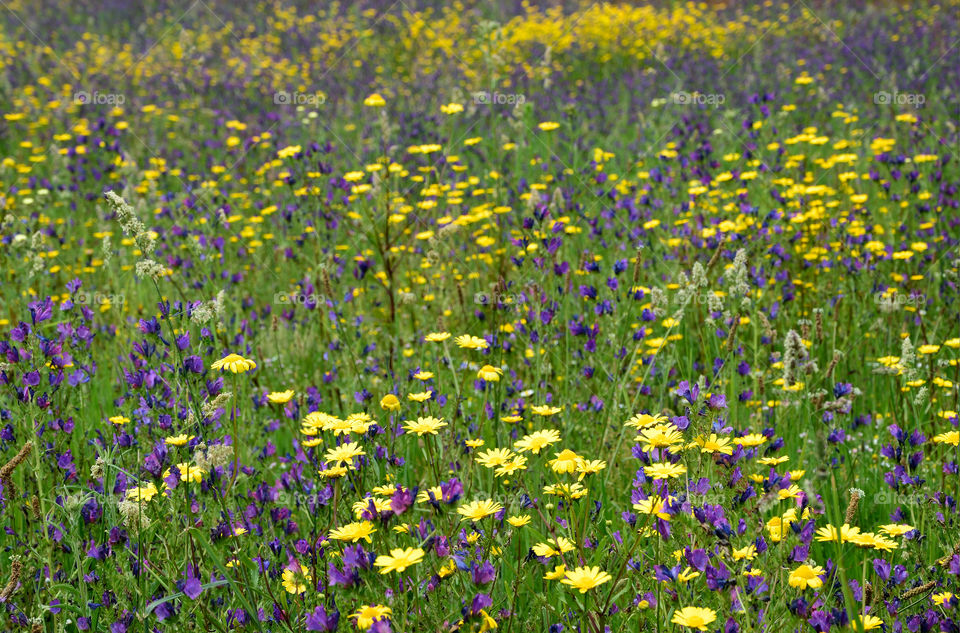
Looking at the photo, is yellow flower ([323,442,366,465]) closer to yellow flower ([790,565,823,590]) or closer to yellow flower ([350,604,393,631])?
yellow flower ([350,604,393,631])

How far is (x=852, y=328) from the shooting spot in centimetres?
359

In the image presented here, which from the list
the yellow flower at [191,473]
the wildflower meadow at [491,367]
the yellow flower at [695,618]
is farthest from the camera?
the yellow flower at [191,473]

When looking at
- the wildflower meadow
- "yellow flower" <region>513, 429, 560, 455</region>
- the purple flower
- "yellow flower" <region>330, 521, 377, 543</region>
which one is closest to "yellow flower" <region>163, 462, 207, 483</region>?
the wildflower meadow

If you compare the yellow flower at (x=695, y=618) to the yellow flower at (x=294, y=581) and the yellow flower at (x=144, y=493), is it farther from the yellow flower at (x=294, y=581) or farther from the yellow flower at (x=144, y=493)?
the yellow flower at (x=144, y=493)


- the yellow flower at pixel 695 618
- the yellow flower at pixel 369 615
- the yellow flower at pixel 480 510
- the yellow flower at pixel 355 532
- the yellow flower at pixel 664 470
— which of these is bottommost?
the yellow flower at pixel 695 618

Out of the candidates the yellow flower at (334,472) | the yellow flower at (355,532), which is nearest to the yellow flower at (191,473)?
the yellow flower at (334,472)

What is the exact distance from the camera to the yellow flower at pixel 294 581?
1.68m

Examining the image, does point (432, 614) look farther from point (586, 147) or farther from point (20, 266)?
point (586, 147)

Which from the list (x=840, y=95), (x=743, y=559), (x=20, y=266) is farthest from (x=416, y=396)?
(x=840, y=95)

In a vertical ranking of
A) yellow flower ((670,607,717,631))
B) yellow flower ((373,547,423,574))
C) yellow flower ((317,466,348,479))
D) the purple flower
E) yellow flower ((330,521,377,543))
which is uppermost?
yellow flower ((317,466,348,479))

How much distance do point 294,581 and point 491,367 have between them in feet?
2.35

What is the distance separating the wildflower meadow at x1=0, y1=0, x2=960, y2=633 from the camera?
5.41 feet

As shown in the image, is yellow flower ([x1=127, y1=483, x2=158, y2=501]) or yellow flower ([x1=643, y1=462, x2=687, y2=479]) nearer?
yellow flower ([x1=643, y1=462, x2=687, y2=479])

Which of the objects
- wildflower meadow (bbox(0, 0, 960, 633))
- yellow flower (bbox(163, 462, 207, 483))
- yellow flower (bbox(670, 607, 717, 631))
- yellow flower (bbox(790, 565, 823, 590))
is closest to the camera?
yellow flower (bbox(670, 607, 717, 631))
